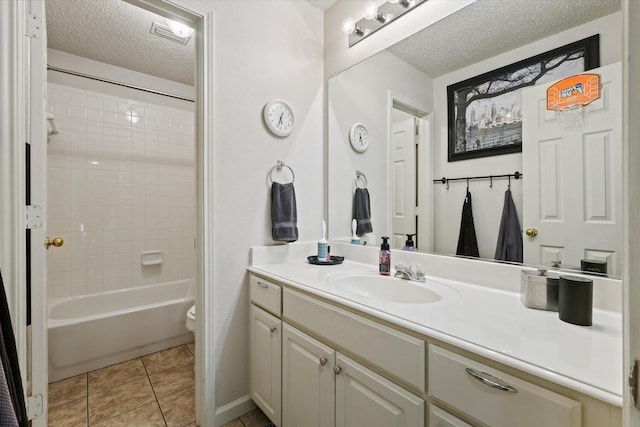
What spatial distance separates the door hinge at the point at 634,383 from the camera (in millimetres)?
350

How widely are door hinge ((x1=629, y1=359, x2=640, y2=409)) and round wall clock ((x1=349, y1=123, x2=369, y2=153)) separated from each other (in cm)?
162

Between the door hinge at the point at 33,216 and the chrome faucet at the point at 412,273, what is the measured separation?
4.98 feet

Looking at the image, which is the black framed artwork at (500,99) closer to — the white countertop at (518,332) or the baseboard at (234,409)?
the white countertop at (518,332)

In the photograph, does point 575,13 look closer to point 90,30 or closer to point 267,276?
point 267,276

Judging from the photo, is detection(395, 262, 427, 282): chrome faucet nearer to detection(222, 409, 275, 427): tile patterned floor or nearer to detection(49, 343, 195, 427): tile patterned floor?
detection(222, 409, 275, 427): tile patterned floor

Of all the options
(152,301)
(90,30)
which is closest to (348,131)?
(90,30)

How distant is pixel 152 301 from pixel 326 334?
2398 millimetres

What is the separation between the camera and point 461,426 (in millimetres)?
749

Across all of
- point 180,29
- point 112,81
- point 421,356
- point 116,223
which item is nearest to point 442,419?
point 421,356

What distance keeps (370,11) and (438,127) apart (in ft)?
2.75

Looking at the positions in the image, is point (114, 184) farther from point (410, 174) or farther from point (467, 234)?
point (467, 234)

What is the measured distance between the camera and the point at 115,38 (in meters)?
2.23

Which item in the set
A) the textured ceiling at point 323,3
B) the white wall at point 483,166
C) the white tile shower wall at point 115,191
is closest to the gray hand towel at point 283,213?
the white wall at point 483,166

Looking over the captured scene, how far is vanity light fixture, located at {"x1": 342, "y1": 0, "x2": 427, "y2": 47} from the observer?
61.6 inches
